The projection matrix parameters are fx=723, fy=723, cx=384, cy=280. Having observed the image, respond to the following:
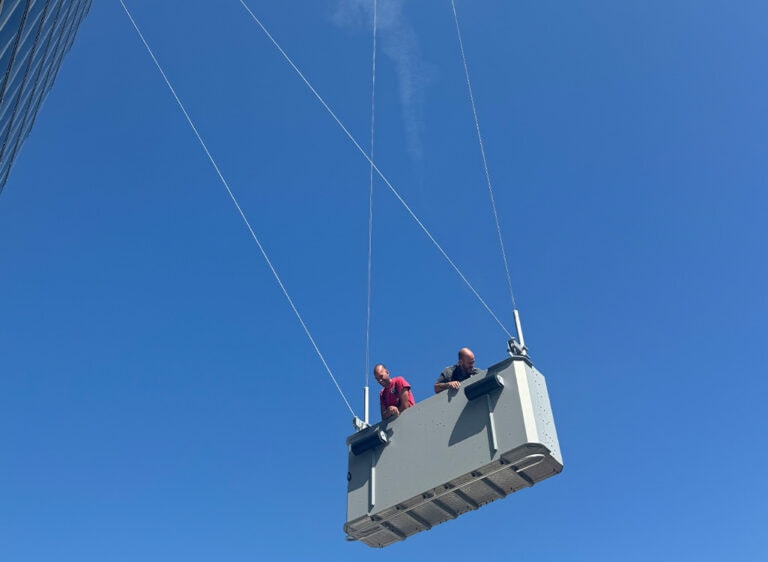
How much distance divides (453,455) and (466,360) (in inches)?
50.0

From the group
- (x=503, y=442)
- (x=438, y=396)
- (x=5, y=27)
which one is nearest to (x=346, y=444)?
(x=438, y=396)

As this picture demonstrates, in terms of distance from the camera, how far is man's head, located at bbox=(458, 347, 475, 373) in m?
9.09

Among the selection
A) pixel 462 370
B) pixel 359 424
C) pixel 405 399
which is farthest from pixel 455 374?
pixel 359 424

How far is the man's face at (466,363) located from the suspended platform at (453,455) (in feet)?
1.24

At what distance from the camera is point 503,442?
315 inches

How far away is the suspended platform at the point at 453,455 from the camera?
8.06 meters

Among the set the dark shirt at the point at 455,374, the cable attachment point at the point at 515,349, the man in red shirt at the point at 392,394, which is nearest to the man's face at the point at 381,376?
the man in red shirt at the point at 392,394

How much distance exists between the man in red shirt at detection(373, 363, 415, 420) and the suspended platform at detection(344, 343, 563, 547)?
173 mm

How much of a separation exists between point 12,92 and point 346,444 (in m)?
14.1

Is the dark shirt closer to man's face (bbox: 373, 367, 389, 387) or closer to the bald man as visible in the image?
the bald man

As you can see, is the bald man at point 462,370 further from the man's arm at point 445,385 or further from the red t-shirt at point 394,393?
the red t-shirt at point 394,393

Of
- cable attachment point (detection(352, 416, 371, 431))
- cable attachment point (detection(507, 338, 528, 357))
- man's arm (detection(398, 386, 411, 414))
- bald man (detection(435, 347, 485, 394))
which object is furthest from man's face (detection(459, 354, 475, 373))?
cable attachment point (detection(352, 416, 371, 431))

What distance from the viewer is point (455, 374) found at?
9219mm

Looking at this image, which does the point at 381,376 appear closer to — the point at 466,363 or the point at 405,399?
the point at 405,399
